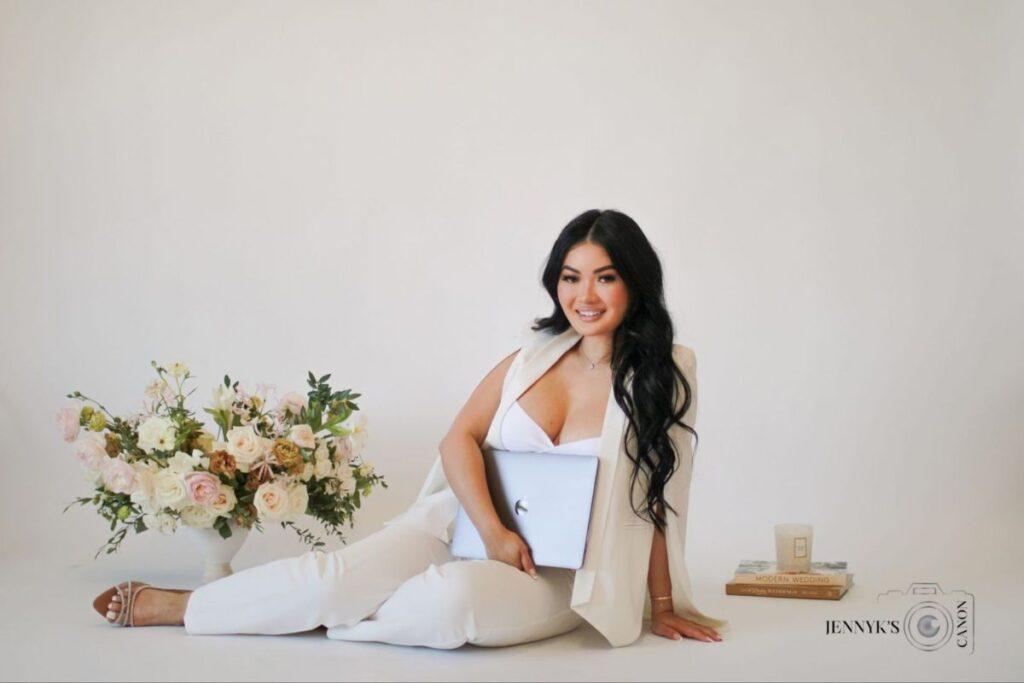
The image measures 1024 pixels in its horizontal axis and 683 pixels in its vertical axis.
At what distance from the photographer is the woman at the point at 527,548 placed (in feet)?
10.1

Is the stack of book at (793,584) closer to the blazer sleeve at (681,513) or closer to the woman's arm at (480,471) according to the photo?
the blazer sleeve at (681,513)

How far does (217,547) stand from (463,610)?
47.4 inches

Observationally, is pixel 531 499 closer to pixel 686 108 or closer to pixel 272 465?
pixel 272 465

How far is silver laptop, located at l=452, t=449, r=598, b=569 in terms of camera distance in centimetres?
314

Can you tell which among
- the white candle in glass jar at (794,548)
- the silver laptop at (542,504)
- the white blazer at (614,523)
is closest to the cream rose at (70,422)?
the white blazer at (614,523)

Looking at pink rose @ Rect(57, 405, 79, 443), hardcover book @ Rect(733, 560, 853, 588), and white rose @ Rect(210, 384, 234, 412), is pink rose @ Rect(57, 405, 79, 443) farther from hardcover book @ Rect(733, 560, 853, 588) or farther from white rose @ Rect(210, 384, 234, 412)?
hardcover book @ Rect(733, 560, 853, 588)

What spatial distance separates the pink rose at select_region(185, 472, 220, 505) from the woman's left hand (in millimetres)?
1308

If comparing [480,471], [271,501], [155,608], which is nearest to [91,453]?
[271,501]

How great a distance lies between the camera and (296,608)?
3.09 m

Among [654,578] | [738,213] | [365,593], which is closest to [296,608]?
[365,593]

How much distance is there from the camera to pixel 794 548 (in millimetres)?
4008

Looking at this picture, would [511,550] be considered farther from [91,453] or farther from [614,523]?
[91,453]

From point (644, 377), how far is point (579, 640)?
686 mm

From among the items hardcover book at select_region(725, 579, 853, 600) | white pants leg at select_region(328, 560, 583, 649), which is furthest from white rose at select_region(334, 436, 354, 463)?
hardcover book at select_region(725, 579, 853, 600)
